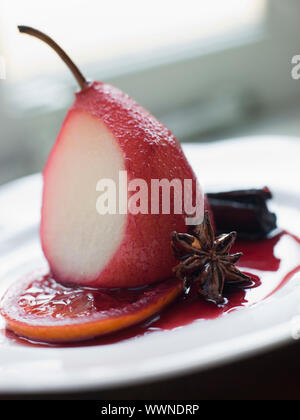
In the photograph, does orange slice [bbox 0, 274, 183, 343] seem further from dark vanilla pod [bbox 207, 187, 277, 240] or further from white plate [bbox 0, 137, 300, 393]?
dark vanilla pod [bbox 207, 187, 277, 240]

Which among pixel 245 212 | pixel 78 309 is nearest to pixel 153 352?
pixel 78 309

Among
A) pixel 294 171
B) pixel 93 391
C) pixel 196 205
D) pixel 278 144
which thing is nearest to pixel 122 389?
pixel 93 391

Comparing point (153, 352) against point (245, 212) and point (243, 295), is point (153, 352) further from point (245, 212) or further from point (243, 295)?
point (245, 212)

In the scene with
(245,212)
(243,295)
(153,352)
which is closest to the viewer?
(153,352)

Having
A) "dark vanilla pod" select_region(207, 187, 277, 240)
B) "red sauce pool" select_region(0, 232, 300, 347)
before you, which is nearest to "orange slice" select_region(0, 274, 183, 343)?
"red sauce pool" select_region(0, 232, 300, 347)

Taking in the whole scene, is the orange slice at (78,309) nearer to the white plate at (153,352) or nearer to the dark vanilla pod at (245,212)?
the white plate at (153,352)
